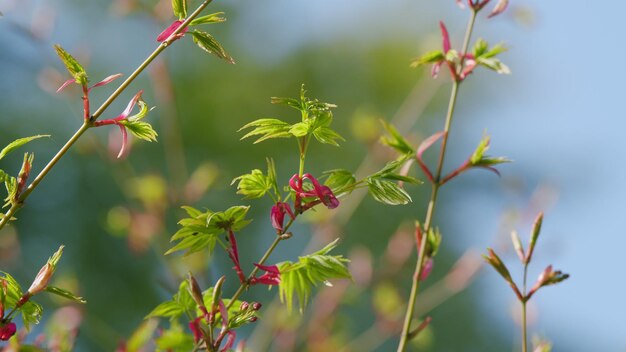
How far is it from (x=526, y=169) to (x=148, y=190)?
7616 millimetres

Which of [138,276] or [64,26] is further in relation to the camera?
[64,26]

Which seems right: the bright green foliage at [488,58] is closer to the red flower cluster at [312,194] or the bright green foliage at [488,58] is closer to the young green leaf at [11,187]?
the red flower cluster at [312,194]

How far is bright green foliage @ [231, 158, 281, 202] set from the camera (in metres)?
0.52

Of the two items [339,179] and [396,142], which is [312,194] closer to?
[339,179]

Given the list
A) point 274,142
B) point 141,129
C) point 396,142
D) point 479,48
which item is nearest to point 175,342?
point 141,129

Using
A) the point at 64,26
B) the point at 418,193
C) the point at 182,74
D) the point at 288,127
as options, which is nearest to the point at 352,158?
the point at 418,193

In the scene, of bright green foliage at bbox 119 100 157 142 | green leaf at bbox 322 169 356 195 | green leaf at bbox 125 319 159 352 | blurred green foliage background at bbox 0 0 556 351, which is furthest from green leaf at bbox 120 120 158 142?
blurred green foliage background at bbox 0 0 556 351

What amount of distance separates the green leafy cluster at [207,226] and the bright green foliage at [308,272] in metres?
0.04

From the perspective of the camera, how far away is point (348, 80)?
27.5 feet

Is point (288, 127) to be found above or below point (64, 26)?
below

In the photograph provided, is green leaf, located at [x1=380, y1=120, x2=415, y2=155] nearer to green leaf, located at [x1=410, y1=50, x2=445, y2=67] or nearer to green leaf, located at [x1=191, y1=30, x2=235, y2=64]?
green leaf, located at [x1=410, y1=50, x2=445, y2=67]

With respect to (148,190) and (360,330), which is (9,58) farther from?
(148,190)

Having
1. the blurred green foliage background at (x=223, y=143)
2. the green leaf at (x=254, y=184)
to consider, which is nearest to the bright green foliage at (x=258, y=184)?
the green leaf at (x=254, y=184)

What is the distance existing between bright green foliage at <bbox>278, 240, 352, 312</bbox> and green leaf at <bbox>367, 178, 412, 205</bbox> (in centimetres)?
4
